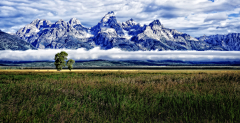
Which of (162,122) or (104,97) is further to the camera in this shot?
(104,97)

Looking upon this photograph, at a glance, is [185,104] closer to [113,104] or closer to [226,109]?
[226,109]

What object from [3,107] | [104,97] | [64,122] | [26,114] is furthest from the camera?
[104,97]

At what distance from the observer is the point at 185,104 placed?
417 inches

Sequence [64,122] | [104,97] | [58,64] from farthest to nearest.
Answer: [58,64] → [104,97] → [64,122]

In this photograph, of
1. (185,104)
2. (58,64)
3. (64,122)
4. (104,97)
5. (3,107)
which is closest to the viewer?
(64,122)

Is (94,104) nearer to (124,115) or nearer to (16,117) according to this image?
(124,115)

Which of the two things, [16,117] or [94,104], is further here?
[94,104]

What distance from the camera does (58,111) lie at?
9.52 meters

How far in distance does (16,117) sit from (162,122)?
6.34 m

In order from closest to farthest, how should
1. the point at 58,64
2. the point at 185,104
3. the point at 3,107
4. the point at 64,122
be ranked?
the point at 64,122, the point at 3,107, the point at 185,104, the point at 58,64

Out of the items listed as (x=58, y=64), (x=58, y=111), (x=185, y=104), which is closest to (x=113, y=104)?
(x=58, y=111)

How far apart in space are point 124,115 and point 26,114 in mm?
4552

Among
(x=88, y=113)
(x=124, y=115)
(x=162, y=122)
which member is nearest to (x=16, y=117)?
(x=88, y=113)

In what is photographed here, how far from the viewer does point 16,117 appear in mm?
8492
